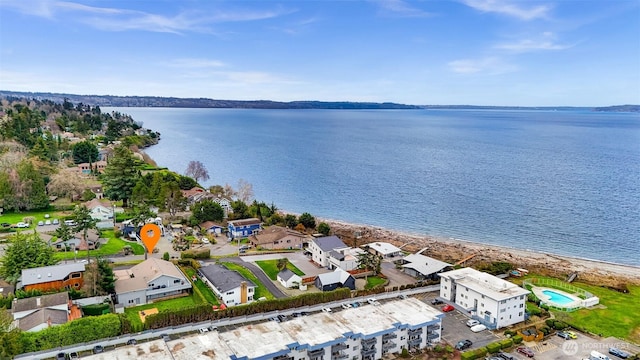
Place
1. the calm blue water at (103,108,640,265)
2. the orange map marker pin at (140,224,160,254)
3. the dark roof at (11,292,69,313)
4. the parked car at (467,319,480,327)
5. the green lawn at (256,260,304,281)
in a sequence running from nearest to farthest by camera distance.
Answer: the dark roof at (11,292,69,313) < the parked car at (467,319,480,327) < the orange map marker pin at (140,224,160,254) < the green lawn at (256,260,304,281) < the calm blue water at (103,108,640,265)

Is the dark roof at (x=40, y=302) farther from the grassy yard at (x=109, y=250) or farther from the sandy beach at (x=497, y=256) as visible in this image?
the sandy beach at (x=497, y=256)

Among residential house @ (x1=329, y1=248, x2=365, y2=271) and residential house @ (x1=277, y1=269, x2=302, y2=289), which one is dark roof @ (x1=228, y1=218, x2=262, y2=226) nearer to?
residential house @ (x1=329, y1=248, x2=365, y2=271)

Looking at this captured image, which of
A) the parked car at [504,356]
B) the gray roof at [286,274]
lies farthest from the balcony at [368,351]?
the gray roof at [286,274]

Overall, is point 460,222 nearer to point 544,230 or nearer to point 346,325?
point 544,230

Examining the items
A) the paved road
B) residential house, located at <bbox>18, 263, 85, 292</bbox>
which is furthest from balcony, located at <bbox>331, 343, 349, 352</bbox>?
residential house, located at <bbox>18, 263, 85, 292</bbox>

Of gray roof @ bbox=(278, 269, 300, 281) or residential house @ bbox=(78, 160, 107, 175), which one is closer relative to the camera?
gray roof @ bbox=(278, 269, 300, 281)

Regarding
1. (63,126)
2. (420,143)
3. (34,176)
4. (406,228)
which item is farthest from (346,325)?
(420,143)

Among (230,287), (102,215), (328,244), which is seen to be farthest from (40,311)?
(102,215)
